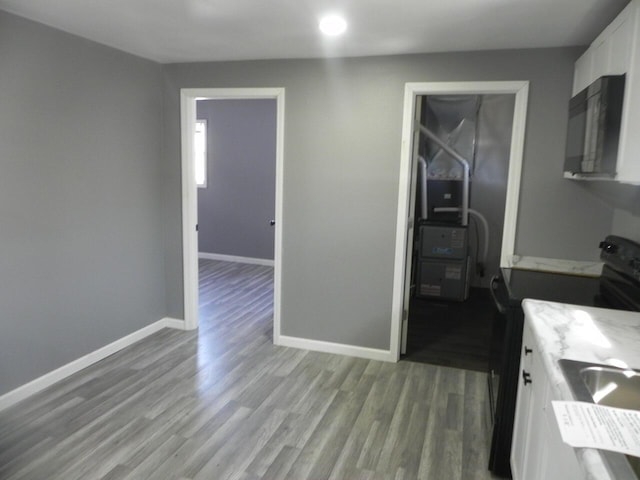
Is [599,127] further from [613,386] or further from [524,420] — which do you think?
[524,420]

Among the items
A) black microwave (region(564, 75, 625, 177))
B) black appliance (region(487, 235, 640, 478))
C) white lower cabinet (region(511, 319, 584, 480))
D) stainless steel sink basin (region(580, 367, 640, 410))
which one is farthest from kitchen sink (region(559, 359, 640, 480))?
black microwave (region(564, 75, 625, 177))

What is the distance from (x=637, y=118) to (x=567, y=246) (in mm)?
1413

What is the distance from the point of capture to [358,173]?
337 centimetres

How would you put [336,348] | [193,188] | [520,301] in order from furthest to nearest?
[193,188]
[336,348]
[520,301]

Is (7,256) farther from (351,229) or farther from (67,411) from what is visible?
(351,229)

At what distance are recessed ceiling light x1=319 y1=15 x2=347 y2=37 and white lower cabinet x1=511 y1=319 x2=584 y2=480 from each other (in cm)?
184

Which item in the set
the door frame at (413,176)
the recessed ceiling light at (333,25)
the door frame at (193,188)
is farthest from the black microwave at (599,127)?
the door frame at (193,188)

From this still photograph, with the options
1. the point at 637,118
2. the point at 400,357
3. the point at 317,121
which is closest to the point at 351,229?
the point at 317,121

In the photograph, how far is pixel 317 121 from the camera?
11.1ft

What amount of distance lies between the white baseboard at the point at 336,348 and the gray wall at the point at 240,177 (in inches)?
116

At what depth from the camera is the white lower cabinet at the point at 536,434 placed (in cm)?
121

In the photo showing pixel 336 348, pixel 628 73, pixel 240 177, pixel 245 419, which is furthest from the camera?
pixel 240 177

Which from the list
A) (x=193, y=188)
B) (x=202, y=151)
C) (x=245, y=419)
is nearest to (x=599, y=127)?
(x=245, y=419)

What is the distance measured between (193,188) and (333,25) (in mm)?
1910
